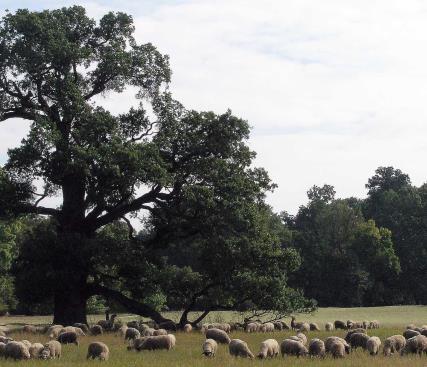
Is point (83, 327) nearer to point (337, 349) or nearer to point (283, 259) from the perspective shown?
point (283, 259)

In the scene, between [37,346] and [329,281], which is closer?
[37,346]

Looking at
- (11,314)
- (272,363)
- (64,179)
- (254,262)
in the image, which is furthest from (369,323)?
(11,314)

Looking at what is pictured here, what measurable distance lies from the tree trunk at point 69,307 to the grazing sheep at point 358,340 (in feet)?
54.8

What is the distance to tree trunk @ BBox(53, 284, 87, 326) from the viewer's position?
1465 inches

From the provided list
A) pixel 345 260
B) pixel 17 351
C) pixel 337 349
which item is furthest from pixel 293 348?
pixel 345 260

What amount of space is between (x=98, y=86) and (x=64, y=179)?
19.3 feet

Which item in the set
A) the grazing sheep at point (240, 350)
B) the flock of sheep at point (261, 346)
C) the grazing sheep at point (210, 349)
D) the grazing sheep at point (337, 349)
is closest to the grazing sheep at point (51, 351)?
the flock of sheep at point (261, 346)

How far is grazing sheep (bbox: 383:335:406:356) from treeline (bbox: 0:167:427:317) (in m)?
12.4

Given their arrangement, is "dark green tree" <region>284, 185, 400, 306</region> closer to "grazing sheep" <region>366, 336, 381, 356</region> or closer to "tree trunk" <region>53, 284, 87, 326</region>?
"tree trunk" <region>53, 284, 87, 326</region>

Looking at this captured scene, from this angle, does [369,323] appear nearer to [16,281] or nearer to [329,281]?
[16,281]

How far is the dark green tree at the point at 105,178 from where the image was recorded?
35.5m

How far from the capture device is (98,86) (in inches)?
1554

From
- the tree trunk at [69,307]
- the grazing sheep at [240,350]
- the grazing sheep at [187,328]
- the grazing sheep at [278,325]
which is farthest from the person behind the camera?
the grazing sheep at [278,325]

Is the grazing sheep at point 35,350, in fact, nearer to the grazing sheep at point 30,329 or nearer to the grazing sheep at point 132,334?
the grazing sheep at point 132,334
